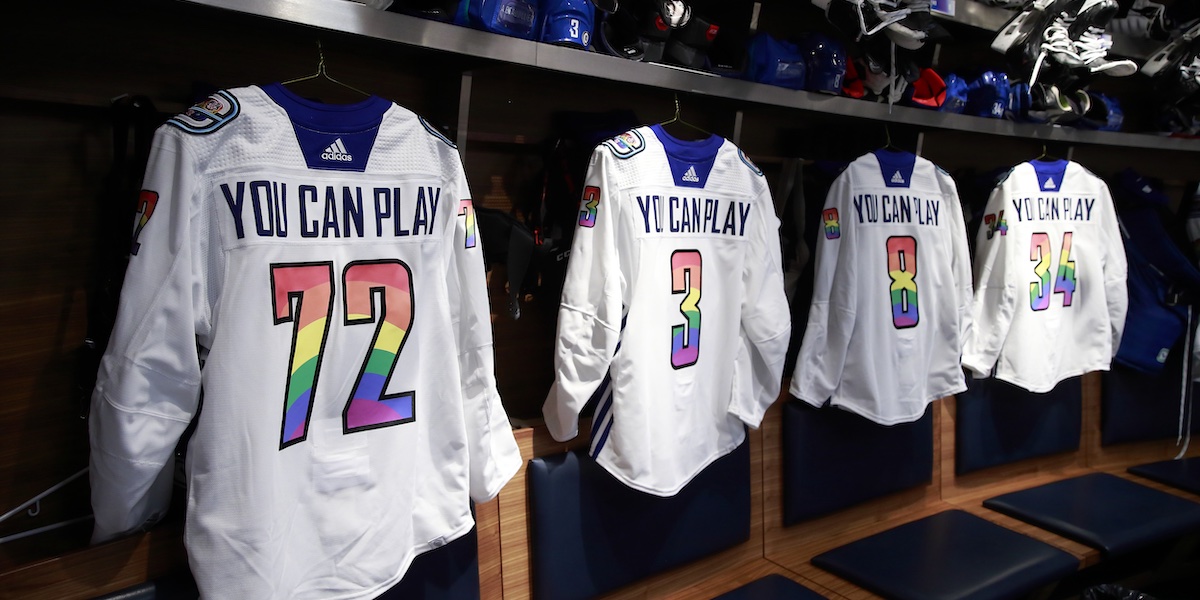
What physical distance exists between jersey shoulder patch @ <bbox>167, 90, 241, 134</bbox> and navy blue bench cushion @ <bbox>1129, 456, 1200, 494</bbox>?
3.05 metres

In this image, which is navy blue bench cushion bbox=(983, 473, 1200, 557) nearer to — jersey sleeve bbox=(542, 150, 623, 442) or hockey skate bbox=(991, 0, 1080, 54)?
hockey skate bbox=(991, 0, 1080, 54)

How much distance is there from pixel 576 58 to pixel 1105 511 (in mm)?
2111

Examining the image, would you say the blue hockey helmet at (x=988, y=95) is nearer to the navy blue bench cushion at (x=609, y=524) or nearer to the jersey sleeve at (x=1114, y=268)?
the jersey sleeve at (x=1114, y=268)

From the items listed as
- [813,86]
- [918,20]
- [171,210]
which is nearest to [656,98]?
[813,86]

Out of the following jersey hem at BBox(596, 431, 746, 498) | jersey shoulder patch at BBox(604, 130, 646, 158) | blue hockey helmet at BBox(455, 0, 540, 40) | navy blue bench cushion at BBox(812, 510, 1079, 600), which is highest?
blue hockey helmet at BBox(455, 0, 540, 40)

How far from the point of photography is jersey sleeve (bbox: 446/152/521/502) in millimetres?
1442

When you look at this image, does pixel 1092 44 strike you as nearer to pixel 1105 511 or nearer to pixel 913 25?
pixel 913 25

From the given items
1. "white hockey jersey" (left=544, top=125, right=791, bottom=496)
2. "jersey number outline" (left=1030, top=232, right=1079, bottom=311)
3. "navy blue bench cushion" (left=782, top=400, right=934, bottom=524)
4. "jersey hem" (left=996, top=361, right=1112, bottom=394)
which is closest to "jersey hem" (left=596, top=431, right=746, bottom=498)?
"white hockey jersey" (left=544, top=125, right=791, bottom=496)

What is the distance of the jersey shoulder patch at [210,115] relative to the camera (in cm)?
114

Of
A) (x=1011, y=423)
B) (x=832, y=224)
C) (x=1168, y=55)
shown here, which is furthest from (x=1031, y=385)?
(x=1168, y=55)

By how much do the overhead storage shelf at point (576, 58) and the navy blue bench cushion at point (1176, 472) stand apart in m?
1.28

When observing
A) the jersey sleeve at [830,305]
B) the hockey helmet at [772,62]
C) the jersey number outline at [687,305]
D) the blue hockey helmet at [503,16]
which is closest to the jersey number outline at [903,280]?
the jersey sleeve at [830,305]

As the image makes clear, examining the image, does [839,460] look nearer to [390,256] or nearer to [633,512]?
[633,512]

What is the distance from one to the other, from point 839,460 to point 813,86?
102 cm
